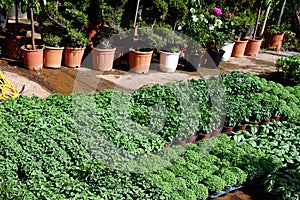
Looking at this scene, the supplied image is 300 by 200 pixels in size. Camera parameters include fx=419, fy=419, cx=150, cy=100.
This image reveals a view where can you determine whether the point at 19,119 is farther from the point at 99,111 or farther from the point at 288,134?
the point at 288,134

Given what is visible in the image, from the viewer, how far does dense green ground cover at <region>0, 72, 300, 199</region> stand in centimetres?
530

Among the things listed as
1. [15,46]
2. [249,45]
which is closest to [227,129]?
[15,46]

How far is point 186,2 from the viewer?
37.8ft

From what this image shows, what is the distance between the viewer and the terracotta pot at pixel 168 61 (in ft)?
36.4

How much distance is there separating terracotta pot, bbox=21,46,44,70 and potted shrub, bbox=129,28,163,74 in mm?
2272

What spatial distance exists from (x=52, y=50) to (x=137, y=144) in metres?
4.65

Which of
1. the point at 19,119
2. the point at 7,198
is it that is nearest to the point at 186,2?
the point at 19,119

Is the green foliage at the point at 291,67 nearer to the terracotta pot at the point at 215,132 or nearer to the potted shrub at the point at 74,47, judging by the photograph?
the terracotta pot at the point at 215,132

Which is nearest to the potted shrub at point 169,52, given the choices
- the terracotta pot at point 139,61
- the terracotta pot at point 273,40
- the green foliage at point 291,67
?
the terracotta pot at point 139,61

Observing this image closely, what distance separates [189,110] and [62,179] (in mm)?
2936

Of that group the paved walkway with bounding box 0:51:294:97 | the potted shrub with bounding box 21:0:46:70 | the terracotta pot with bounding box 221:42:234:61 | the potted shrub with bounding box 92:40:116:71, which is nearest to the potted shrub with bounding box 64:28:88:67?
the paved walkway with bounding box 0:51:294:97

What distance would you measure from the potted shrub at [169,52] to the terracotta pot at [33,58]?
314 centimetres

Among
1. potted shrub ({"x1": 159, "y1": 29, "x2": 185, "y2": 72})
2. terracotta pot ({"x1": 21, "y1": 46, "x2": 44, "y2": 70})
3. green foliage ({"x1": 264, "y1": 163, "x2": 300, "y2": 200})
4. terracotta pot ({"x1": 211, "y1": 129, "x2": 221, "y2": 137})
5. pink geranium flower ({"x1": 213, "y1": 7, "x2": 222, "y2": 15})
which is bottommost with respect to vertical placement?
green foliage ({"x1": 264, "y1": 163, "x2": 300, "y2": 200})

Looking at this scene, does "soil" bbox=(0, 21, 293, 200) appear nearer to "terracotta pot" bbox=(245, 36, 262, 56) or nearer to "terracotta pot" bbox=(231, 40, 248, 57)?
"terracotta pot" bbox=(231, 40, 248, 57)
